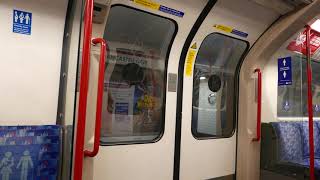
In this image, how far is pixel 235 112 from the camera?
3988mm

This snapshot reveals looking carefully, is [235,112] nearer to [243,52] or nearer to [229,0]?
[243,52]

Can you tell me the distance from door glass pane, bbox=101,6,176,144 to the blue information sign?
1.67m

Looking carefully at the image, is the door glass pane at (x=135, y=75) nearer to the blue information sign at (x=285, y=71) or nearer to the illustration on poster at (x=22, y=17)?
the illustration on poster at (x=22, y=17)

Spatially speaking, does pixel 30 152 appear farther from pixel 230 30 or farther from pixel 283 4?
pixel 283 4

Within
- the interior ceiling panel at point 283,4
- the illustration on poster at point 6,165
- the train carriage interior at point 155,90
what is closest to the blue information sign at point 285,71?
the train carriage interior at point 155,90

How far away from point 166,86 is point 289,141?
88.9 inches

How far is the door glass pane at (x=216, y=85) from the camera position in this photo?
356 cm

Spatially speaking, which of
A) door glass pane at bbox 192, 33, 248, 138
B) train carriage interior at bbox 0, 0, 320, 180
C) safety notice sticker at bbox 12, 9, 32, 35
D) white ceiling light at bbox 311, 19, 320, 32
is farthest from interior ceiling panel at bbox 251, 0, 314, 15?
safety notice sticker at bbox 12, 9, 32, 35

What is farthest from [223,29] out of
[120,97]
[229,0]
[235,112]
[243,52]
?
[120,97]

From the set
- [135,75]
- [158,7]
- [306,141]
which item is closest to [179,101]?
[135,75]

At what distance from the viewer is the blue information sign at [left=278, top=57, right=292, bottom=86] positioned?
12.1 feet

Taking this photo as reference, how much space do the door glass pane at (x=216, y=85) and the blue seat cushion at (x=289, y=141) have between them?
0.73 metres

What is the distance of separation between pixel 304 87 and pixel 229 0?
1867 mm

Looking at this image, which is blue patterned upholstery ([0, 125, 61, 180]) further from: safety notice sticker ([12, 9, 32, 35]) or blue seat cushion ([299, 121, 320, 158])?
blue seat cushion ([299, 121, 320, 158])
